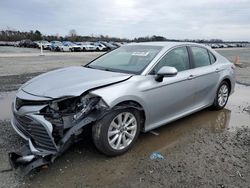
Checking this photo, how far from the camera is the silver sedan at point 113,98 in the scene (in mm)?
3436

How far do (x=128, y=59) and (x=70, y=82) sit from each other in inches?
55.1

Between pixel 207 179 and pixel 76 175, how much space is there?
165 centimetres

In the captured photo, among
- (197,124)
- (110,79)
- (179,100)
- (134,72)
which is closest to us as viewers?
(110,79)

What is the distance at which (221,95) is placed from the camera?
244 inches

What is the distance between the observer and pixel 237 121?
5.69 meters

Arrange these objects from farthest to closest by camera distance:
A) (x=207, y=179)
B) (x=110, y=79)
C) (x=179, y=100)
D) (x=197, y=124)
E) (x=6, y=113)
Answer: (x=6, y=113)
(x=197, y=124)
(x=179, y=100)
(x=110, y=79)
(x=207, y=179)

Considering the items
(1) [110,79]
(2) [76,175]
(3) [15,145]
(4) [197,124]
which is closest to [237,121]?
(4) [197,124]

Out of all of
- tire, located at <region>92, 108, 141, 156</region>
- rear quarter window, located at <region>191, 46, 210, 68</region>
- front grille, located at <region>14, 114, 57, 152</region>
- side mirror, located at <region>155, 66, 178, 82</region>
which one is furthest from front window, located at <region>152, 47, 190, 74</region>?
front grille, located at <region>14, 114, 57, 152</region>

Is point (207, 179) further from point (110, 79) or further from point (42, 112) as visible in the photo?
point (42, 112)

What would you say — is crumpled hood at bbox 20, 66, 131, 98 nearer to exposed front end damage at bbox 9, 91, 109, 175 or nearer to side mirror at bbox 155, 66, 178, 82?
exposed front end damage at bbox 9, 91, 109, 175

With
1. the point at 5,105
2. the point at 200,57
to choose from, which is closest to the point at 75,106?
the point at 200,57

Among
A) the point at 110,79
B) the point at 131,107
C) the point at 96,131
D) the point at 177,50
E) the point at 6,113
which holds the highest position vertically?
the point at 177,50

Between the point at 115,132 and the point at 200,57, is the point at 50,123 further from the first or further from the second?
the point at 200,57

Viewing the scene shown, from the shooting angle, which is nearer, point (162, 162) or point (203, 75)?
point (162, 162)
